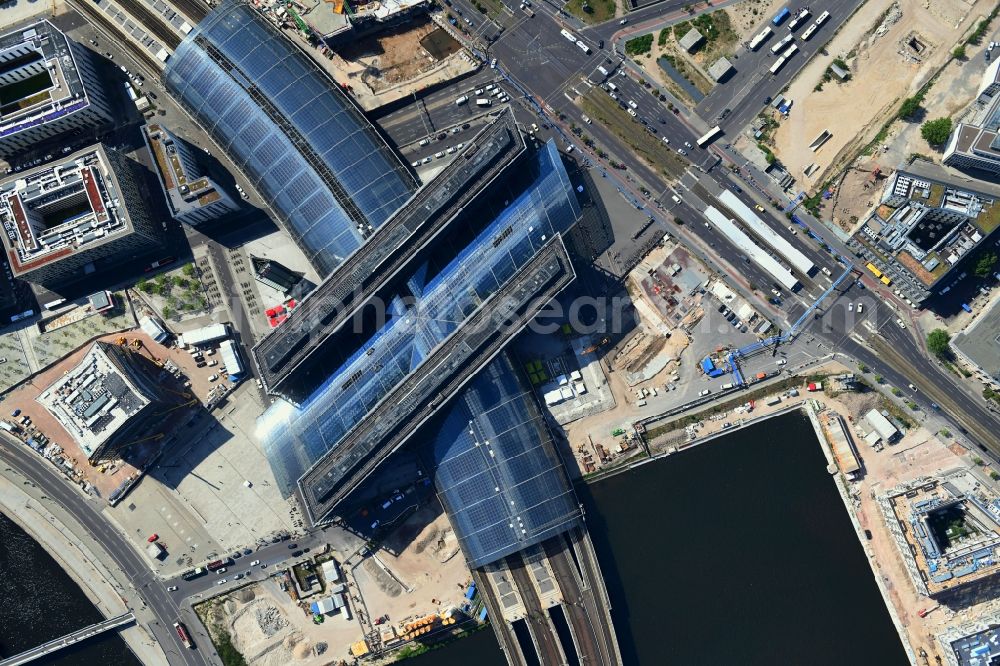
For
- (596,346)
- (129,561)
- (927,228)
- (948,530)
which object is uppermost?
(596,346)

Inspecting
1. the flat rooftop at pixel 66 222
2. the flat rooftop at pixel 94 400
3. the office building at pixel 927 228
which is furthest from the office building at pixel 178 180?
the office building at pixel 927 228

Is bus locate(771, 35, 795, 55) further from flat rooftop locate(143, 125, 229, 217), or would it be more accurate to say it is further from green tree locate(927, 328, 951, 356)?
flat rooftop locate(143, 125, 229, 217)

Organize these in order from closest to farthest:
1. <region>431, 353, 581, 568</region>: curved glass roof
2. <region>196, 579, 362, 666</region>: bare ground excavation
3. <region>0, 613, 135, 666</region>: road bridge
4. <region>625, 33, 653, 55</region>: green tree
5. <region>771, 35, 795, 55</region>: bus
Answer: <region>431, 353, 581, 568</region>: curved glass roof < <region>771, 35, 795, 55</region>: bus < <region>196, 579, 362, 666</region>: bare ground excavation < <region>0, 613, 135, 666</region>: road bridge < <region>625, 33, 653, 55</region>: green tree

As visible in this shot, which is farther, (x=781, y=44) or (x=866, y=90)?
(x=781, y=44)

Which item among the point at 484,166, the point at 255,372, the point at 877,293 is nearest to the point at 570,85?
the point at 484,166

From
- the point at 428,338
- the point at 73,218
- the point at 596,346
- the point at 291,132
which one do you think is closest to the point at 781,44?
the point at 596,346

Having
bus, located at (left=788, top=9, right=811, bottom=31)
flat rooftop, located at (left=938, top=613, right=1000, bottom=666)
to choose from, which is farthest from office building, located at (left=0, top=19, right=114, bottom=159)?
flat rooftop, located at (left=938, top=613, right=1000, bottom=666)

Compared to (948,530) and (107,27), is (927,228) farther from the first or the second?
(107,27)
